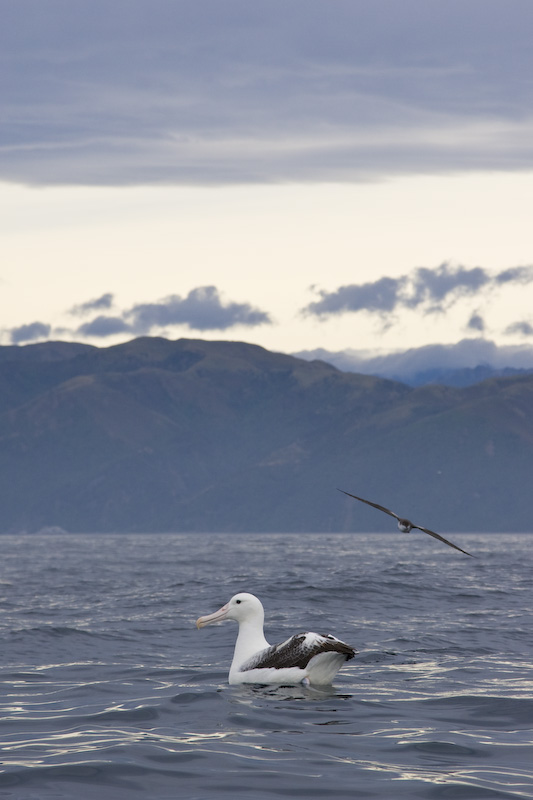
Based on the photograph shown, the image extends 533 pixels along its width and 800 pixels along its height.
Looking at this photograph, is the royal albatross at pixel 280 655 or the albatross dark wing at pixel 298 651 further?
the royal albatross at pixel 280 655

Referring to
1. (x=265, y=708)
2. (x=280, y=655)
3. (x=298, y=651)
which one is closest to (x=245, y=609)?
(x=280, y=655)

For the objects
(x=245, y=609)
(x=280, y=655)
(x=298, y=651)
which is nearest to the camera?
(x=298, y=651)

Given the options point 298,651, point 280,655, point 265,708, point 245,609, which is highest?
point 245,609

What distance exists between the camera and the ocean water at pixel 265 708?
11289mm

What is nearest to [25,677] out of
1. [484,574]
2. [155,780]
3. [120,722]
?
[120,722]

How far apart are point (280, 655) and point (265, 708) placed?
1.80 m

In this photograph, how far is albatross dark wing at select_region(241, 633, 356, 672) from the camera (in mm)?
16125

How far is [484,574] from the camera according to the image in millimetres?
46938

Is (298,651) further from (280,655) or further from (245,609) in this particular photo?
(245,609)

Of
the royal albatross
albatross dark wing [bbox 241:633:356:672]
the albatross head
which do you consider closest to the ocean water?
the royal albatross

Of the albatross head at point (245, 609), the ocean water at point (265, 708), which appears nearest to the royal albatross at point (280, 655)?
the albatross head at point (245, 609)

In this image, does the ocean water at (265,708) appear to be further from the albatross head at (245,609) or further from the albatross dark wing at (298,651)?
the albatross head at (245,609)

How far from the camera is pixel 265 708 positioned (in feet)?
50.1

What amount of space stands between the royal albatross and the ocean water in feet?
0.80
